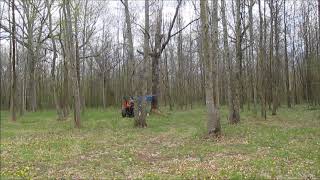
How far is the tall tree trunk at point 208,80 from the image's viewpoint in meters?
13.7

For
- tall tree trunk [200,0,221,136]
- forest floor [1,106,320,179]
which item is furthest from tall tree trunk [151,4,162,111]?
tall tree trunk [200,0,221,136]

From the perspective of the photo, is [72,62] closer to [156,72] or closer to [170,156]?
[156,72]

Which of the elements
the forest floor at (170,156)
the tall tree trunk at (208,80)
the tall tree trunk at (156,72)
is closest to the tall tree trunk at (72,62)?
the forest floor at (170,156)

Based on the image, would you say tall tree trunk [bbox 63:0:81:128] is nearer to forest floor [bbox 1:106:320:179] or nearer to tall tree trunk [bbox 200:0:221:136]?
forest floor [bbox 1:106:320:179]

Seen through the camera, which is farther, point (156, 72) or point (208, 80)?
point (156, 72)

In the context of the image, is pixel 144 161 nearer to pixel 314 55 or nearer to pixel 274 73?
pixel 274 73

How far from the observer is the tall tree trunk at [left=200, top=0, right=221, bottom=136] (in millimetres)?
13703

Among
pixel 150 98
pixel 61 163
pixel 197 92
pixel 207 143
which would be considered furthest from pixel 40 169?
pixel 197 92

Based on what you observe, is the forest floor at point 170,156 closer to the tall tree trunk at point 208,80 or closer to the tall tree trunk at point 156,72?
the tall tree trunk at point 208,80

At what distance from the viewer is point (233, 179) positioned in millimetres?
7180

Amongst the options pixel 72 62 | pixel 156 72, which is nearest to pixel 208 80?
pixel 72 62

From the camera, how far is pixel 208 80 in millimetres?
13727

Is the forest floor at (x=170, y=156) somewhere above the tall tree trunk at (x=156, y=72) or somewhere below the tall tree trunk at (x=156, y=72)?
below

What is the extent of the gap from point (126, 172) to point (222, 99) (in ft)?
126
